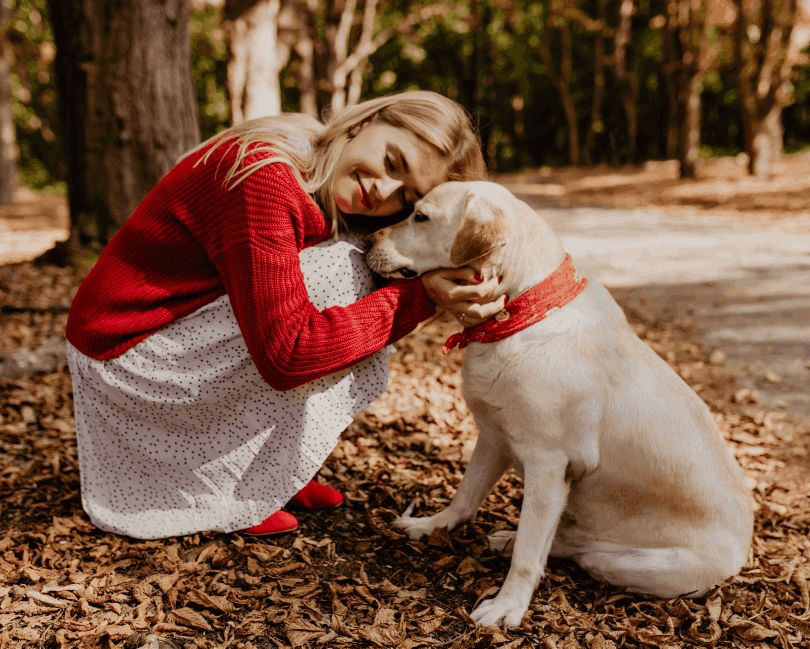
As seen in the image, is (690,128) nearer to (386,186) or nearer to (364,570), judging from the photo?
(386,186)

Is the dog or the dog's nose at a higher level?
the dog's nose

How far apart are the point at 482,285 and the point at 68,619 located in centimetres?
176

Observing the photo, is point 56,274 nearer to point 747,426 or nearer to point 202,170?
point 202,170

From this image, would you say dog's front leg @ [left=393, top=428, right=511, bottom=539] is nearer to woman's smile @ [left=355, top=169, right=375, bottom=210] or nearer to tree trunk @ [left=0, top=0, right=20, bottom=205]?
woman's smile @ [left=355, top=169, right=375, bottom=210]

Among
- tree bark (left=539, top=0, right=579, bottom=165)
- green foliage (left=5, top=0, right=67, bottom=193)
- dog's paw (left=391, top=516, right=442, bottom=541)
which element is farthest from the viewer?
green foliage (left=5, top=0, right=67, bottom=193)

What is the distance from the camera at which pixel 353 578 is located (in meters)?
2.45

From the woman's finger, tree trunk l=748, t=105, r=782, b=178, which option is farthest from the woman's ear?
tree trunk l=748, t=105, r=782, b=178

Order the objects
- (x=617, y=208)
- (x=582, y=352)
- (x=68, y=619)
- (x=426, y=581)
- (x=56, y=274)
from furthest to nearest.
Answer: (x=617, y=208)
(x=56, y=274)
(x=426, y=581)
(x=582, y=352)
(x=68, y=619)

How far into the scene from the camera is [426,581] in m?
2.48

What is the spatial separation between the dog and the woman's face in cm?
18

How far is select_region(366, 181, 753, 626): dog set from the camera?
7.38 ft

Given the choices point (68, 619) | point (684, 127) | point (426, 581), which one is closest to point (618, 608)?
point (426, 581)

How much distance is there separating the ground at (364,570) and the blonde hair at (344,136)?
2.43 feet

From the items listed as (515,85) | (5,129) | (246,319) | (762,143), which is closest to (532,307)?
(246,319)
